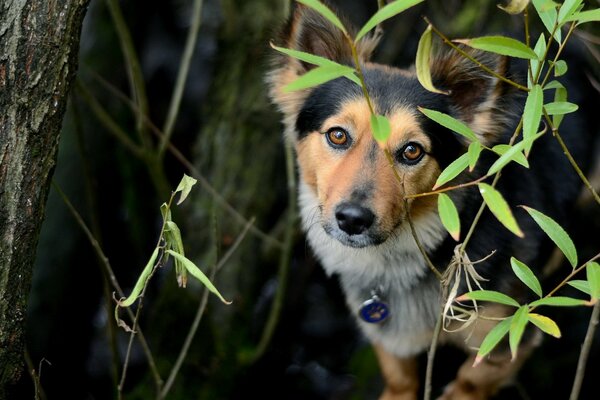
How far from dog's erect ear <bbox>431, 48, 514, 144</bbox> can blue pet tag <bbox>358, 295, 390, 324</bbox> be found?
91 centimetres

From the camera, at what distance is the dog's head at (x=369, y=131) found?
3.06 m

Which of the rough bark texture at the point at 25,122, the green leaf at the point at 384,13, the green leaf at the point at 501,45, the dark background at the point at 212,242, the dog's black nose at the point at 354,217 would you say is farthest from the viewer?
the dark background at the point at 212,242

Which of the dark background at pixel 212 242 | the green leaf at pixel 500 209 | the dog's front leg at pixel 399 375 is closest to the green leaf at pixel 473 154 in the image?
the green leaf at pixel 500 209

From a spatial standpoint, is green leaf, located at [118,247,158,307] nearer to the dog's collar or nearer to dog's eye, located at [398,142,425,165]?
dog's eye, located at [398,142,425,165]

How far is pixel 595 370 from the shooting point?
5.40m

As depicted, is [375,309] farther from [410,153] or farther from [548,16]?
[548,16]

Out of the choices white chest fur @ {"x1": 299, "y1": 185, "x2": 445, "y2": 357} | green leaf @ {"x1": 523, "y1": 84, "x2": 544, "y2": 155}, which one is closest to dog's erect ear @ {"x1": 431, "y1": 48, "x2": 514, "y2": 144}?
white chest fur @ {"x1": 299, "y1": 185, "x2": 445, "y2": 357}

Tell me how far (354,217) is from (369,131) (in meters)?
0.41

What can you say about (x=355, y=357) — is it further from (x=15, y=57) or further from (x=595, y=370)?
(x=15, y=57)

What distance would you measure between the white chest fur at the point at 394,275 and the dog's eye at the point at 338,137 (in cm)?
37

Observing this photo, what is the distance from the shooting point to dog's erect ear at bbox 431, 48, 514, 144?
131 inches

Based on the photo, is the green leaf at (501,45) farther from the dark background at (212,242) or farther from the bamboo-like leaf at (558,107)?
the dark background at (212,242)

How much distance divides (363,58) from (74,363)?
3.56m

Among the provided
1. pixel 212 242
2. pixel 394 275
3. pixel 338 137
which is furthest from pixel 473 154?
pixel 212 242
